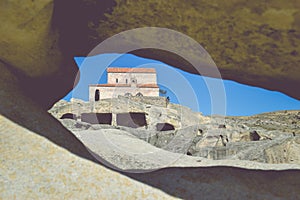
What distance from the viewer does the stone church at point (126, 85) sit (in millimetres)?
31484

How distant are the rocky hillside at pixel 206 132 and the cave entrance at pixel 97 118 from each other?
0.41 metres

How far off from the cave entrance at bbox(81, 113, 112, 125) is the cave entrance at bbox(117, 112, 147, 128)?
1.89ft

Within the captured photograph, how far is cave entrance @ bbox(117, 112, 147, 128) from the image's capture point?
1532 cm

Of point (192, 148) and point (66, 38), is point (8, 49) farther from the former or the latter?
point (192, 148)

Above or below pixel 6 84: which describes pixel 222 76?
above

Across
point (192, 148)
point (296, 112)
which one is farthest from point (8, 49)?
point (296, 112)

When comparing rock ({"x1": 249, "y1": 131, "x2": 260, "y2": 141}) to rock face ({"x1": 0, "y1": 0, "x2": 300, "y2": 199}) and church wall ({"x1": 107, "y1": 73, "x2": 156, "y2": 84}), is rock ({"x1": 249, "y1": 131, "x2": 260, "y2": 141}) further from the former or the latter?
church wall ({"x1": 107, "y1": 73, "x2": 156, "y2": 84})

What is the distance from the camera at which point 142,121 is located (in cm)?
1541

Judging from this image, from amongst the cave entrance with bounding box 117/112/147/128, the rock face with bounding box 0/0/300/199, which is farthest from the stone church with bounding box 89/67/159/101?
the rock face with bounding box 0/0/300/199

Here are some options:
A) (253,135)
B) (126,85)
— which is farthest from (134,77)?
(253,135)

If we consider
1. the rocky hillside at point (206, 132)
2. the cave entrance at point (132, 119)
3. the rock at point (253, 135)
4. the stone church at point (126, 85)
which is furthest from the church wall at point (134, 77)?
the rock at point (253, 135)

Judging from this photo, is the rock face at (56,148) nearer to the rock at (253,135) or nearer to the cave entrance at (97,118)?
the rock at (253,135)

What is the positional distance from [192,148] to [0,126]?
406 centimetres

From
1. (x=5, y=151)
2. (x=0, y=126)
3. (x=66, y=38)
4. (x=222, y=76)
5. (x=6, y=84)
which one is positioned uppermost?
(x=66, y=38)
